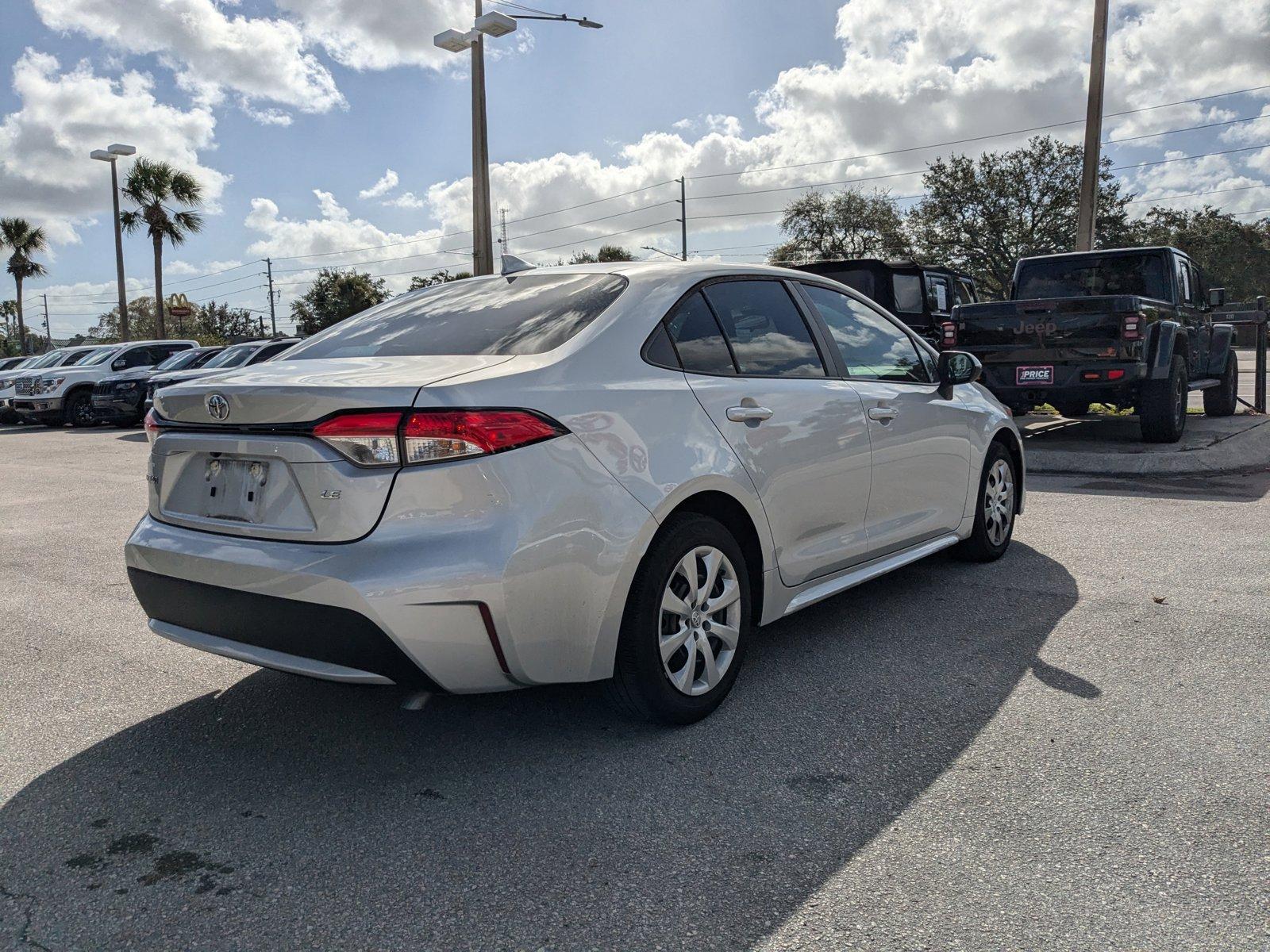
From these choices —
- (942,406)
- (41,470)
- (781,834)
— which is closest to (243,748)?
(781,834)

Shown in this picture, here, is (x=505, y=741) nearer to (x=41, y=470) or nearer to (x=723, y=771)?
(x=723, y=771)

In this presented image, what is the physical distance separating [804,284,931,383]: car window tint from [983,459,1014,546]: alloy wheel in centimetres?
90

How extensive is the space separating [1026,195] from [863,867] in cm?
5327

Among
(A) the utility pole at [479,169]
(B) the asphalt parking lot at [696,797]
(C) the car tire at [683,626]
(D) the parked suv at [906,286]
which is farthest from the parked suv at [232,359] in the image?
(C) the car tire at [683,626]

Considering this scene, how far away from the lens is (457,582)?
2736mm

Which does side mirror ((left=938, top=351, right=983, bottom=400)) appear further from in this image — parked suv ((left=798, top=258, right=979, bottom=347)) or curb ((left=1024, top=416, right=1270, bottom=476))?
parked suv ((left=798, top=258, right=979, bottom=347))

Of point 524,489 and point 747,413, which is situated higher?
point 747,413

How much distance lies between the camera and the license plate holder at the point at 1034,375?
9789 millimetres

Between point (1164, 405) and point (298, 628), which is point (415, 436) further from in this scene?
point (1164, 405)

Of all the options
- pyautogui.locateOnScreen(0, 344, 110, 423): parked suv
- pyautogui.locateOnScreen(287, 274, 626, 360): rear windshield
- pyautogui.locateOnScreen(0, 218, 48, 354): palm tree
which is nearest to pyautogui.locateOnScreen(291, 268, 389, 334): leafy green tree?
pyautogui.locateOnScreen(0, 218, 48, 354): palm tree

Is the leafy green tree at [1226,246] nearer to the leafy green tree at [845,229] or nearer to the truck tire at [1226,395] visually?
the leafy green tree at [845,229]

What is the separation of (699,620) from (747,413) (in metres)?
0.76

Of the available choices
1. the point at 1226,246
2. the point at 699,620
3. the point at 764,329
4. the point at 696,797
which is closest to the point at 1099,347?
the point at 764,329

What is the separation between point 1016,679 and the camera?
377cm
